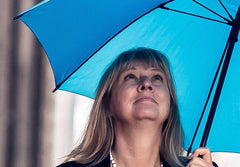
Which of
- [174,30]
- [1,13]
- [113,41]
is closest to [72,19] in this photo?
[113,41]

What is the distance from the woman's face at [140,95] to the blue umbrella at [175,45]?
0.14 m

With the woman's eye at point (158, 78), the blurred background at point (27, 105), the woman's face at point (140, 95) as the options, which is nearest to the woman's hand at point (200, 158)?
the woman's face at point (140, 95)

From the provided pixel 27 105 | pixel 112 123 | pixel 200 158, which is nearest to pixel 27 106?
pixel 27 105

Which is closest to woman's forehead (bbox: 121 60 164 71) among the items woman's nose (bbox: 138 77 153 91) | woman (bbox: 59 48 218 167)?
woman (bbox: 59 48 218 167)

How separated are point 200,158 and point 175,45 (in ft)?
2.33

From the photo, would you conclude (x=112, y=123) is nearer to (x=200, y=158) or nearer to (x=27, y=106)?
(x=200, y=158)

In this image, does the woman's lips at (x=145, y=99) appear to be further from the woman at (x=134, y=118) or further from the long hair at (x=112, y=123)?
the long hair at (x=112, y=123)

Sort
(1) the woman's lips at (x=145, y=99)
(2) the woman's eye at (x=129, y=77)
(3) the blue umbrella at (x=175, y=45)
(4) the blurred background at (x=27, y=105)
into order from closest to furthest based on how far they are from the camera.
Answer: (3) the blue umbrella at (x=175, y=45), (1) the woman's lips at (x=145, y=99), (2) the woman's eye at (x=129, y=77), (4) the blurred background at (x=27, y=105)

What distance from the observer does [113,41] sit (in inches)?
138

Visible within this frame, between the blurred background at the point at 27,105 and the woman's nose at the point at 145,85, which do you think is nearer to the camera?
the woman's nose at the point at 145,85

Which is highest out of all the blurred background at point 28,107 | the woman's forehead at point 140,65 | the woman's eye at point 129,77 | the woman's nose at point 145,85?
the blurred background at point 28,107

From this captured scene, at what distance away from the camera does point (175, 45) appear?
3562 millimetres

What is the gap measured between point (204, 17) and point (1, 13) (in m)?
2.12

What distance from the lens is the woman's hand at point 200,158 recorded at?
3.09 metres
